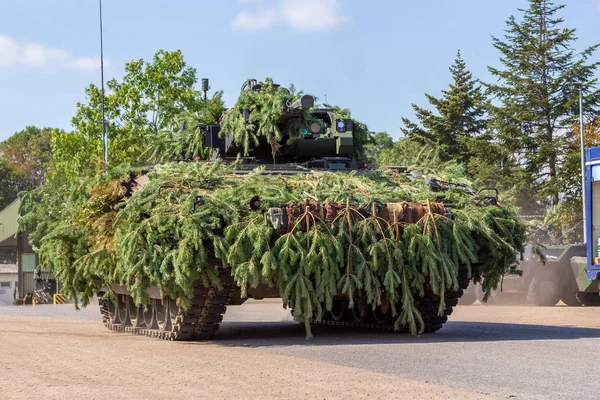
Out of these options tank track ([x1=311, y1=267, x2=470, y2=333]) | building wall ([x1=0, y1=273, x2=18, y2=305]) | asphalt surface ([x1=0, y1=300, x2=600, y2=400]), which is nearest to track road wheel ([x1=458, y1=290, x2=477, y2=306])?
asphalt surface ([x1=0, y1=300, x2=600, y2=400])

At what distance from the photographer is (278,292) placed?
12844 mm

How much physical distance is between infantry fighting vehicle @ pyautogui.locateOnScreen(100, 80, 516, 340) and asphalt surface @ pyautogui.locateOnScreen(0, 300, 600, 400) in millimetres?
417

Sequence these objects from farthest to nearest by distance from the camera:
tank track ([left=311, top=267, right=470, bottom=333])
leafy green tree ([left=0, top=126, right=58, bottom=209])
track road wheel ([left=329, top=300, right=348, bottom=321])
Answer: leafy green tree ([left=0, top=126, right=58, bottom=209]) → track road wheel ([left=329, top=300, right=348, bottom=321]) → tank track ([left=311, top=267, right=470, bottom=333])

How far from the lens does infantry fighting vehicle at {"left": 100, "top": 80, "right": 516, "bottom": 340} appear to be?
12.6m

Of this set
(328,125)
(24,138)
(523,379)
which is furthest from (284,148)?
(24,138)

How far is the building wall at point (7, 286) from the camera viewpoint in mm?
43528

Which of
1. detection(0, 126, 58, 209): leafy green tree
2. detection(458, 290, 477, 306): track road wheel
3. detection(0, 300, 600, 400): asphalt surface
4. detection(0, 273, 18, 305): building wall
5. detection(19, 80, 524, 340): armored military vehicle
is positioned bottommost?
detection(0, 273, 18, 305): building wall

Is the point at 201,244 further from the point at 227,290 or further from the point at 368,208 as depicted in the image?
the point at 368,208

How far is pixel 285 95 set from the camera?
15.1 m

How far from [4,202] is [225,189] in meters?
67.5

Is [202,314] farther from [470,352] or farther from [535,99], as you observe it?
[535,99]

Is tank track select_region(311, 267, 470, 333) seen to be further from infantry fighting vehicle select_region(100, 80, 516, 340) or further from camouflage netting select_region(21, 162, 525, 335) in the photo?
camouflage netting select_region(21, 162, 525, 335)

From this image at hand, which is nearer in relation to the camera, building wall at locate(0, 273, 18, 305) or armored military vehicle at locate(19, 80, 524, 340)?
armored military vehicle at locate(19, 80, 524, 340)

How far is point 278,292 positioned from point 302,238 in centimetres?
107
